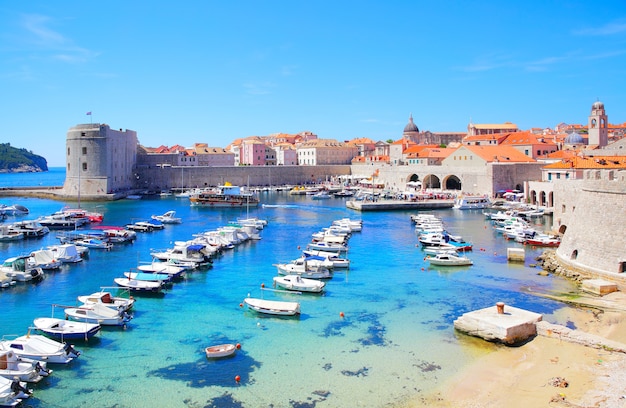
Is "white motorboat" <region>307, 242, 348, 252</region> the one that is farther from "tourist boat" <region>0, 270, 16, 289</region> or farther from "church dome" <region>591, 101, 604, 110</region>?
"church dome" <region>591, 101, 604, 110</region>

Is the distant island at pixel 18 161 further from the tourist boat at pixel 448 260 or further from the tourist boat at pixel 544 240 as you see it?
the tourist boat at pixel 448 260

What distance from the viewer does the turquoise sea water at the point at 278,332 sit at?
36.7ft

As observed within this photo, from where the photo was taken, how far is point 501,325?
13383 mm

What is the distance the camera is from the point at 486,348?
13148 mm

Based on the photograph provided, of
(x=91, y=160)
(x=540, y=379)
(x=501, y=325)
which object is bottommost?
(x=540, y=379)

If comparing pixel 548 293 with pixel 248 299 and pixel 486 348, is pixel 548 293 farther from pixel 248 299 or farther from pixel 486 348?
pixel 248 299

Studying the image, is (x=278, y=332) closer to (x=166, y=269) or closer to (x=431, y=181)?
(x=166, y=269)

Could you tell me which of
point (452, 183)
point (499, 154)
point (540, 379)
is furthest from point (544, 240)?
point (452, 183)

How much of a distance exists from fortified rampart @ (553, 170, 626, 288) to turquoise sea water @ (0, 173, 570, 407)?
1.30 m

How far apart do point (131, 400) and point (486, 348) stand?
7.95 meters

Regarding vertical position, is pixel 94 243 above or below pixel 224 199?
below

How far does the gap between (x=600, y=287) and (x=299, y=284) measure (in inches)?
366

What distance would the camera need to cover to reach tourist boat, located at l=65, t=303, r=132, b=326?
14.8 metres

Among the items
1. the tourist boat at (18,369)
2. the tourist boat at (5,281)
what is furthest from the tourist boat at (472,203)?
the tourist boat at (18,369)
